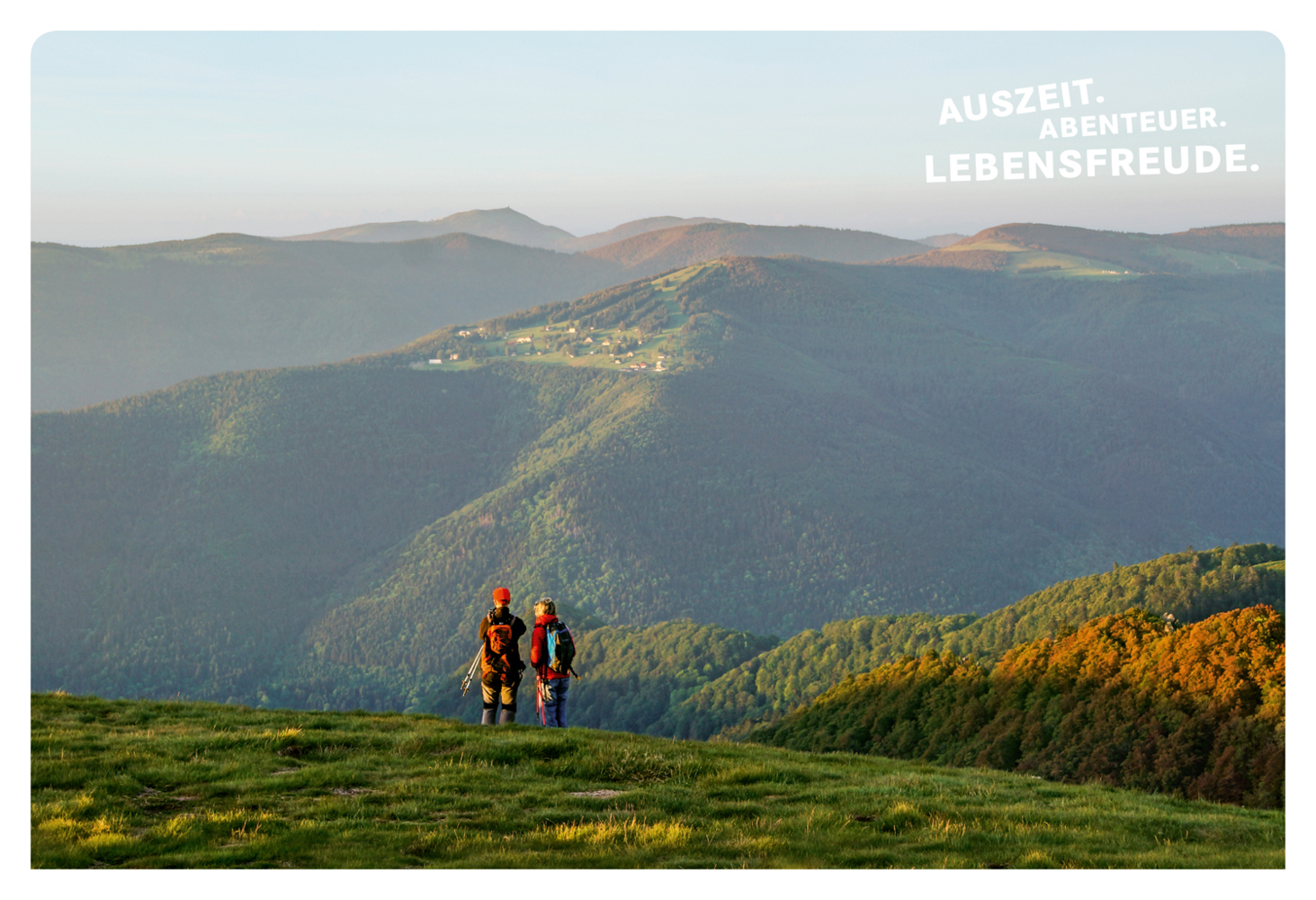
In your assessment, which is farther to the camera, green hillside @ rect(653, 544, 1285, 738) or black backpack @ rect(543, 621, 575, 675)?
green hillside @ rect(653, 544, 1285, 738)

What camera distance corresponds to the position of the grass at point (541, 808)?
1202 centimetres

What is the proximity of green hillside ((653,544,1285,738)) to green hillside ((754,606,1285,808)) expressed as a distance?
123 inches

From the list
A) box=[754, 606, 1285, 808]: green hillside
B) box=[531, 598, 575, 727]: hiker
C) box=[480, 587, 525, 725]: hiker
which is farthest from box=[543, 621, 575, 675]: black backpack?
box=[754, 606, 1285, 808]: green hillside

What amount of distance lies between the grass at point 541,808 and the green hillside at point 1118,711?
178 inches

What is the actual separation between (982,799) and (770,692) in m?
71.8

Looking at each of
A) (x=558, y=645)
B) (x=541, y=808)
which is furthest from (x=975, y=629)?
(x=541, y=808)

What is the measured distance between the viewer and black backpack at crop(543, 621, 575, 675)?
1984 cm

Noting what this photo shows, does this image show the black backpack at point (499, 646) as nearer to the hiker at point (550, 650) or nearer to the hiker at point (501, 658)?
the hiker at point (501, 658)

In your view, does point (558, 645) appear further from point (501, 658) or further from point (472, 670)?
point (472, 670)

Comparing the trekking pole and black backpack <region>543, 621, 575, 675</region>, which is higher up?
black backpack <region>543, 621, 575, 675</region>

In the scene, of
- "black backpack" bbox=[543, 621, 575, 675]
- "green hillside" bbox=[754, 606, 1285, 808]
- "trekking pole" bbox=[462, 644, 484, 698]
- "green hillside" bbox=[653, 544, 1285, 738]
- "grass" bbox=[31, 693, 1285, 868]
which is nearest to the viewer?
"grass" bbox=[31, 693, 1285, 868]

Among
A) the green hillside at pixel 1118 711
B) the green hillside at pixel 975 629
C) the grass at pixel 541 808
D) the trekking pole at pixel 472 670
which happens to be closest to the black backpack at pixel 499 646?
the trekking pole at pixel 472 670

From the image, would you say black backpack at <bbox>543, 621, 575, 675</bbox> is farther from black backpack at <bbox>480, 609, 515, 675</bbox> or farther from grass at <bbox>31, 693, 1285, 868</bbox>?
grass at <bbox>31, 693, 1285, 868</bbox>

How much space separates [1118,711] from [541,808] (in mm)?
15955
